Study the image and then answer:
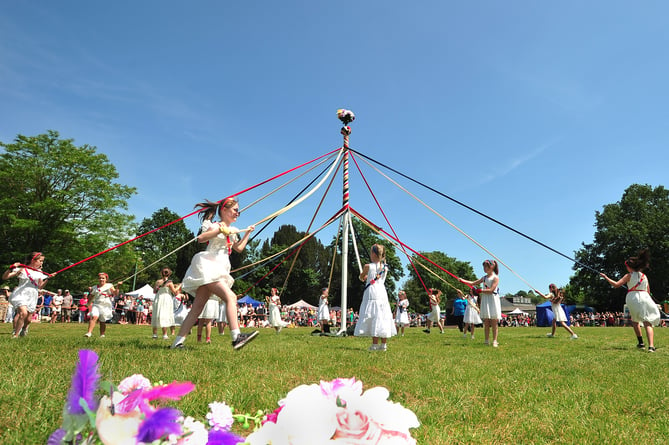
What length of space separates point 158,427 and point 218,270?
574 centimetres

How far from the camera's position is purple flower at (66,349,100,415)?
55cm

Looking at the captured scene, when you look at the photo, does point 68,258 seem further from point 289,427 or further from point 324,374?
point 289,427

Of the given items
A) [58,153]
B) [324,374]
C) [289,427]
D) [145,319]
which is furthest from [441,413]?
[58,153]

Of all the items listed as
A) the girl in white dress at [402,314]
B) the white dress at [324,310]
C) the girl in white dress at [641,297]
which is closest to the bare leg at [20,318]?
the white dress at [324,310]

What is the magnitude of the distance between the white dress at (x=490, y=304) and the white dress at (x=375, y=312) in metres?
3.38

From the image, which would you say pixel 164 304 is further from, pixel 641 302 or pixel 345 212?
pixel 641 302

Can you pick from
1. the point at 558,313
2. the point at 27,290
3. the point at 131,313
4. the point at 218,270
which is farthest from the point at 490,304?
the point at 131,313

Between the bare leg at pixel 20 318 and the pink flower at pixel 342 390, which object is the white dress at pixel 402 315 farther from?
the pink flower at pixel 342 390

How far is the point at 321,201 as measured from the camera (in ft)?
47.9

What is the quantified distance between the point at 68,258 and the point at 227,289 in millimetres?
25607

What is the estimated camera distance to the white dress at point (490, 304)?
33.2ft

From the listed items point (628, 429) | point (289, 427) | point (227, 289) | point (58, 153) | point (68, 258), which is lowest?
point (628, 429)

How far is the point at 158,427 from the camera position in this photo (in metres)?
0.55

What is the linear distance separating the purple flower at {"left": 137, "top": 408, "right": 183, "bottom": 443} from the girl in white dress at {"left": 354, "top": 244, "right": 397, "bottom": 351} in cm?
725
